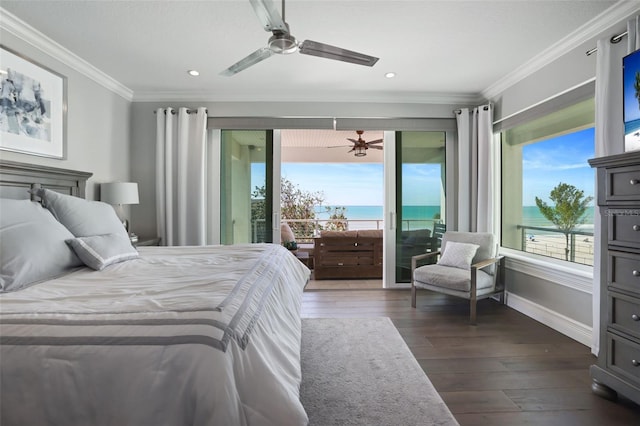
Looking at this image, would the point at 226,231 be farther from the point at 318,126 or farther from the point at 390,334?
the point at 390,334

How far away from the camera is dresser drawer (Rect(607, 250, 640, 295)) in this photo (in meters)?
1.72

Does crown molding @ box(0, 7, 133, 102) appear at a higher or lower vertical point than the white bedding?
higher

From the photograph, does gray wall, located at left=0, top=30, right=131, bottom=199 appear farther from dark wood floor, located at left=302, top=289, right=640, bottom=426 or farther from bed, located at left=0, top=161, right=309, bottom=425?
dark wood floor, located at left=302, top=289, right=640, bottom=426

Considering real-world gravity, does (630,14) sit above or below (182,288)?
above

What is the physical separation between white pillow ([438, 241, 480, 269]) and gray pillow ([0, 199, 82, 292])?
3514 mm

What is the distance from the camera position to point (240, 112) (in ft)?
A: 14.0

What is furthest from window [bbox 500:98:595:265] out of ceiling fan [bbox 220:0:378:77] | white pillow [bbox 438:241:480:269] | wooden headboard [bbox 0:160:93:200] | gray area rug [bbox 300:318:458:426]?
wooden headboard [bbox 0:160:93:200]

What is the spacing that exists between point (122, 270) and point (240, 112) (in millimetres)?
2863

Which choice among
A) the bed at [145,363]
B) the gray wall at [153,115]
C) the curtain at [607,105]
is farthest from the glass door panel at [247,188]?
the curtain at [607,105]

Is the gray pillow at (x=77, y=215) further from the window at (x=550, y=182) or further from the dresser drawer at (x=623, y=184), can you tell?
the window at (x=550, y=182)

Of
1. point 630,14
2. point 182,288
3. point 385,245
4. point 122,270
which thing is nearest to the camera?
point 182,288

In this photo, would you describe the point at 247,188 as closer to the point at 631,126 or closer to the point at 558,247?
the point at 558,247

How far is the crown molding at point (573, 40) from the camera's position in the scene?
2375 millimetres

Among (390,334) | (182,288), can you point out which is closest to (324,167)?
(390,334)
